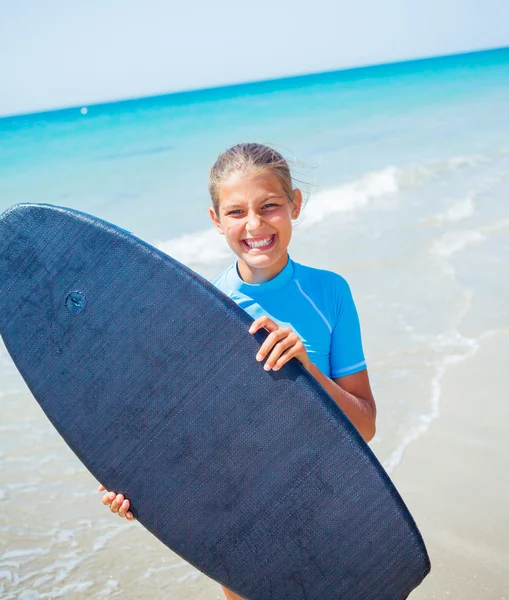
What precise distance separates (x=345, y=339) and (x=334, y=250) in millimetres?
4886

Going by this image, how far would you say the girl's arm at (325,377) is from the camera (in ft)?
5.26

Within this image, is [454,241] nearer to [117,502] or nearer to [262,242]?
[262,242]

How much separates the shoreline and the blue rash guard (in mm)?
1151

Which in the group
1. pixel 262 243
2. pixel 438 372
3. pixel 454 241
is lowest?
pixel 454 241

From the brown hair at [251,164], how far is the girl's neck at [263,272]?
16cm

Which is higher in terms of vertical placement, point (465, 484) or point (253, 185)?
point (253, 185)

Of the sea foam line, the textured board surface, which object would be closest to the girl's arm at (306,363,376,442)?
the textured board surface

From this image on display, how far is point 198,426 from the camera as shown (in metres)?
1.72

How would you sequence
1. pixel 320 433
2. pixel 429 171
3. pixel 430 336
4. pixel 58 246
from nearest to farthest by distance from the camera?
pixel 320 433 → pixel 58 246 → pixel 430 336 → pixel 429 171

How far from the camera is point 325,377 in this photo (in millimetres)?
1734

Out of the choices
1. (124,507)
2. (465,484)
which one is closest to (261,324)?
(124,507)

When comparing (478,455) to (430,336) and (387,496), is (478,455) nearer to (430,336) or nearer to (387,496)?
(430,336)

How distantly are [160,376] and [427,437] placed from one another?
6.77ft

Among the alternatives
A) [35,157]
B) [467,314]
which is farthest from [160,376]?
[35,157]
